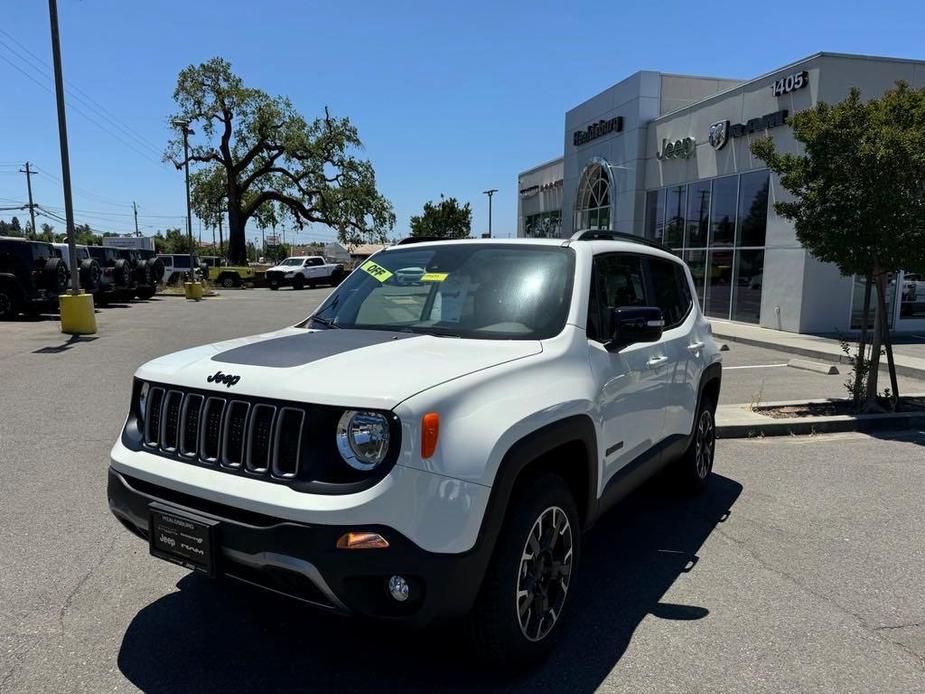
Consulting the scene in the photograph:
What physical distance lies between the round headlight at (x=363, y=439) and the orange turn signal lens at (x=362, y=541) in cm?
22

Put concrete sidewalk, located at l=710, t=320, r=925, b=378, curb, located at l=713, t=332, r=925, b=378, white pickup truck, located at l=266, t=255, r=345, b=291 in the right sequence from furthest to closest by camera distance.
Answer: white pickup truck, located at l=266, t=255, r=345, b=291 < concrete sidewalk, located at l=710, t=320, r=925, b=378 < curb, located at l=713, t=332, r=925, b=378

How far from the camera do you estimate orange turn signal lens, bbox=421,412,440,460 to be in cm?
230

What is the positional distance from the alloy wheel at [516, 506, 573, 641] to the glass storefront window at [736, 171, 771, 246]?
1576 cm

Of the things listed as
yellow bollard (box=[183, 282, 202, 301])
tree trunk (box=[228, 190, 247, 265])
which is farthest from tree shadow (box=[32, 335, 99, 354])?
tree trunk (box=[228, 190, 247, 265])

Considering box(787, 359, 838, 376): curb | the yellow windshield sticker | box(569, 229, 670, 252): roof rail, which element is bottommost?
box(787, 359, 838, 376): curb

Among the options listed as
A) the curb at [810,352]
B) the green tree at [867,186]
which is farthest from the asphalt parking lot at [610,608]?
the curb at [810,352]

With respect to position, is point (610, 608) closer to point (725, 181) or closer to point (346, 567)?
point (346, 567)

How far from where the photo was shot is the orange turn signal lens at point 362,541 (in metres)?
2.24

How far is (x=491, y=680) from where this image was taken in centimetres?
275

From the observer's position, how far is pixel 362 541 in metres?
2.24

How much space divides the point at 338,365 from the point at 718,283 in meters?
→ 18.1

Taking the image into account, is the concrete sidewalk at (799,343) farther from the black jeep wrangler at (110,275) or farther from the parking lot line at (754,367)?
the black jeep wrangler at (110,275)

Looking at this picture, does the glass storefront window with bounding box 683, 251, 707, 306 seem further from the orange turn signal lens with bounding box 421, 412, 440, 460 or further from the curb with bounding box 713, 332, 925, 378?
the orange turn signal lens with bounding box 421, 412, 440, 460

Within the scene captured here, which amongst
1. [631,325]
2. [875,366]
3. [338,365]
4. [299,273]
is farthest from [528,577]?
[299,273]
